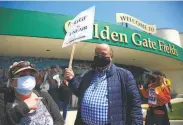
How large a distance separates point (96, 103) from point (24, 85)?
98 cm

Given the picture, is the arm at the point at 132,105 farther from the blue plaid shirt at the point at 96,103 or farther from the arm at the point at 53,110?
the arm at the point at 53,110

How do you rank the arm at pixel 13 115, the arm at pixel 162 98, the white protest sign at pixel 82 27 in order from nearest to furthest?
1. the arm at pixel 13 115
2. the white protest sign at pixel 82 27
3. the arm at pixel 162 98

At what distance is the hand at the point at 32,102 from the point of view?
2.46 meters

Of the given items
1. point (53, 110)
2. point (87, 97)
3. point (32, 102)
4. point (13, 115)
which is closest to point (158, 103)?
point (87, 97)

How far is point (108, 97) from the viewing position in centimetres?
315

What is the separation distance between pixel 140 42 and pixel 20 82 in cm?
1411

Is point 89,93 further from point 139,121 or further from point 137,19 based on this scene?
point 137,19

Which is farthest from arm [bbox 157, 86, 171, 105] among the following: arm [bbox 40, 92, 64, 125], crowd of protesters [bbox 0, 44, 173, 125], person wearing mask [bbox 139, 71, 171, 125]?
arm [bbox 40, 92, 64, 125]

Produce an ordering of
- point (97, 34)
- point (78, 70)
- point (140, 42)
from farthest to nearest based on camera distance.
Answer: point (78, 70)
point (140, 42)
point (97, 34)

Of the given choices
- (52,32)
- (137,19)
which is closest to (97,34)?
(52,32)

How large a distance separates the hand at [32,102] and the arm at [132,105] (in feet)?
3.73

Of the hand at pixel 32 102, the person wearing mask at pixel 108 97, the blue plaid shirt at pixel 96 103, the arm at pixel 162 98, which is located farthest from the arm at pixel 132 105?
the arm at pixel 162 98

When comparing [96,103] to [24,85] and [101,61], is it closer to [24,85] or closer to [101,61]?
[101,61]

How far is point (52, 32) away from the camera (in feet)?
39.9
